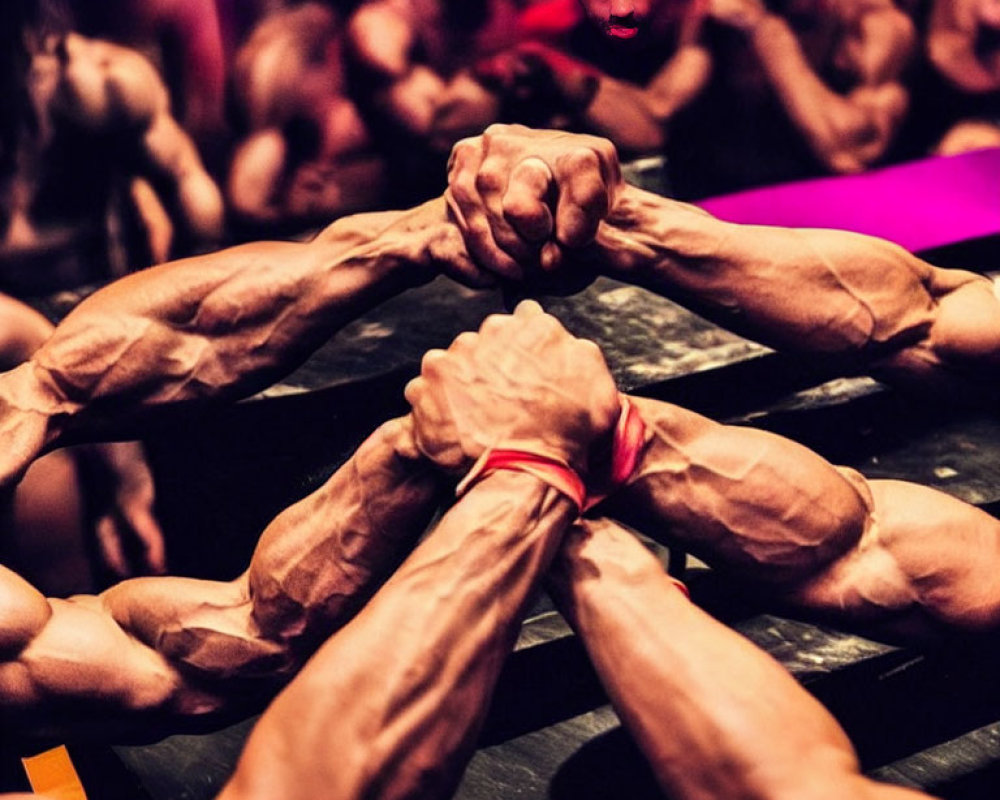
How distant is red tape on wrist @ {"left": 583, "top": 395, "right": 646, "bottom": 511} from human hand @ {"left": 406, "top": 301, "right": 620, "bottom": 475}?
6 centimetres

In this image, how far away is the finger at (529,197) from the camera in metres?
1.71

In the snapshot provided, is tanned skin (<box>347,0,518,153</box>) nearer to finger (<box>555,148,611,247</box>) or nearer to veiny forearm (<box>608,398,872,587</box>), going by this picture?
finger (<box>555,148,611,247</box>)

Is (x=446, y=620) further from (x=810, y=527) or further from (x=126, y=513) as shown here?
(x=126, y=513)

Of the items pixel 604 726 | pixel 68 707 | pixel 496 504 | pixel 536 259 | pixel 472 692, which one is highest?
pixel 536 259

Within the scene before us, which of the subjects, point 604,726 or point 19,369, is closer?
point 19,369

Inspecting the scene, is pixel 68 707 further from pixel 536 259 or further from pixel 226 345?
pixel 536 259

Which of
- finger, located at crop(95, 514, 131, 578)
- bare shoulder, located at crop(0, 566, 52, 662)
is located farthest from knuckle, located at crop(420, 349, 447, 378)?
finger, located at crop(95, 514, 131, 578)

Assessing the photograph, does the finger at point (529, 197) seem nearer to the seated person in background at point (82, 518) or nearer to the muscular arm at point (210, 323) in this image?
the muscular arm at point (210, 323)

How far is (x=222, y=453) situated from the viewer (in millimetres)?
2135

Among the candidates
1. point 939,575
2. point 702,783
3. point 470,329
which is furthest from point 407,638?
point 470,329

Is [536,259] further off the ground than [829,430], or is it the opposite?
[536,259]

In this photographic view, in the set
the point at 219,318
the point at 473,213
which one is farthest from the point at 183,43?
the point at 473,213

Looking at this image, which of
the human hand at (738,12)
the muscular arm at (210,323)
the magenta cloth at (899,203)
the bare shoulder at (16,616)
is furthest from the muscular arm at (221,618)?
the human hand at (738,12)

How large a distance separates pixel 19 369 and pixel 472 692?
81cm
